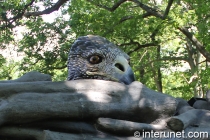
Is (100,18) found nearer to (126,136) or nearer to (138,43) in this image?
(138,43)

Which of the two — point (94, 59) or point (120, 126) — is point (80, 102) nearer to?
point (120, 126)

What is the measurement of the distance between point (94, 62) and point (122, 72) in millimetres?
355

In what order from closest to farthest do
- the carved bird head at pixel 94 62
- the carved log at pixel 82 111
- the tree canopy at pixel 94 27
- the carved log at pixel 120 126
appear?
the carved log at pixel 82 111, the carved log at pixel 120 126, the carved bird head at pixel 94 62, the tree canopy at pixel 94 27

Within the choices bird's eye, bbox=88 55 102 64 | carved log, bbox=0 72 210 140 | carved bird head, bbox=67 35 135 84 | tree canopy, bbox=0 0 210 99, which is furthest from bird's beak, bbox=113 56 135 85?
tree canopy, bbox=0 0 210 99

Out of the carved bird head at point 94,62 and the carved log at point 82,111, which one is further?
the carved bird head at point 94,62

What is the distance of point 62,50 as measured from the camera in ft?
37.6

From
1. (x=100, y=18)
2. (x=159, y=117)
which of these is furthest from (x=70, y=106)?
(x=100, y=18)

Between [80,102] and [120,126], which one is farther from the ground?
[80,102]

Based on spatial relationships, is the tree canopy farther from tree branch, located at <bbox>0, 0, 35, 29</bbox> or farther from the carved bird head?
the carved bird head

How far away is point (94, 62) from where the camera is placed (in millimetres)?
4020

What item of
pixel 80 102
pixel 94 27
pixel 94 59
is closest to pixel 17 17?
pixel 94 27

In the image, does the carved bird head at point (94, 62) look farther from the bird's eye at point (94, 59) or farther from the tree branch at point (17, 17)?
the tree branch at point (17, 17)

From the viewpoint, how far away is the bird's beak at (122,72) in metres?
4.06

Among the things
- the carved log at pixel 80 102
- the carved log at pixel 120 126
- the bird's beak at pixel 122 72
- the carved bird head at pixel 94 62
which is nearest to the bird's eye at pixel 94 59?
the carved bird head at pixel 94 62
